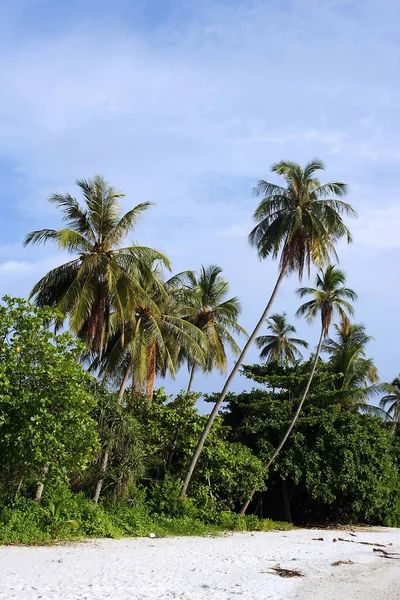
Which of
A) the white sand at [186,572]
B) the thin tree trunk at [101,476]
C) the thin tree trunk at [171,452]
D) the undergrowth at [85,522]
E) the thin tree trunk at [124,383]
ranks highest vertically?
the thin tree trunk at [124,383]

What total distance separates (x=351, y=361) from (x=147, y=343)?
44.5ft

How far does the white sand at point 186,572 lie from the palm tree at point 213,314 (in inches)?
514

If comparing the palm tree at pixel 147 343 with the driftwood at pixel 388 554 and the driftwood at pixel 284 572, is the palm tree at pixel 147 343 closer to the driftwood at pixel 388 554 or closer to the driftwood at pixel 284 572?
the driftwood at pixel 388 554

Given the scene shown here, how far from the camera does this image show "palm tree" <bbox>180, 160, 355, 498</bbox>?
21297 millimetres

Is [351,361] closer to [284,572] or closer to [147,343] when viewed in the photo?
Answer: [147,343]

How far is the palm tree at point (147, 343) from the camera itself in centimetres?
1984

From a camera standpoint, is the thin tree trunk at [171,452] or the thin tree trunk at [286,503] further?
the thin tree trunk at [286,503]

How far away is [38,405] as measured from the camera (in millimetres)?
13398

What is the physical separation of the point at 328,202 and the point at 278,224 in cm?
188

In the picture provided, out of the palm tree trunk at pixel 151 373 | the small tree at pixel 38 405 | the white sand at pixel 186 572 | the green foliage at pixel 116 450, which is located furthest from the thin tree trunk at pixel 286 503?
the small tree at pixel 38 405

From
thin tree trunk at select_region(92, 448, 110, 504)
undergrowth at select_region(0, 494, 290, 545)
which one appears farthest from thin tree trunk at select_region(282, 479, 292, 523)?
thin tree trunk at select_region(92, 448, 110, 504)

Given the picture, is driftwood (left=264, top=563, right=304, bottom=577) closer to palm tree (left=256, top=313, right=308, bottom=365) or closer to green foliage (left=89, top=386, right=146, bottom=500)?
green foliage (left=89, top=386, right=146, bottom=500)

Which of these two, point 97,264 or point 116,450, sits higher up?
point 97,264

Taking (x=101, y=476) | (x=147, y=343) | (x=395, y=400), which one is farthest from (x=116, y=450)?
(x=395, y=400)
